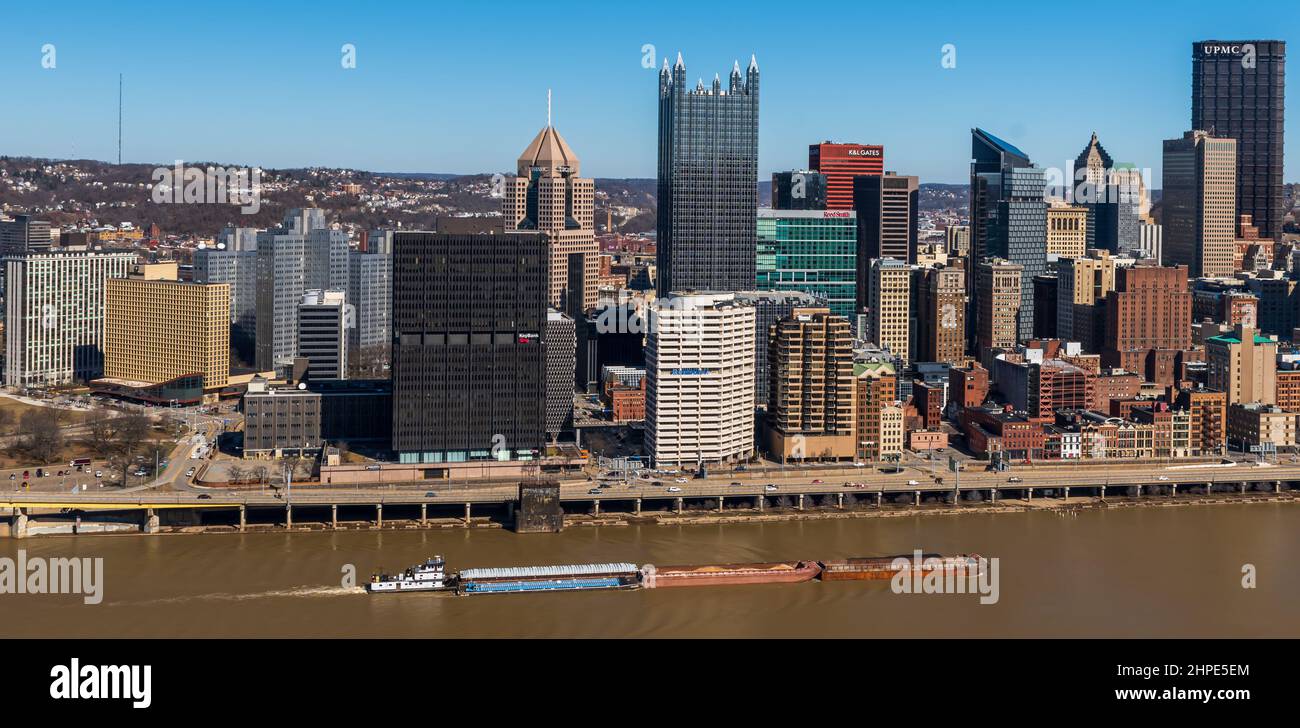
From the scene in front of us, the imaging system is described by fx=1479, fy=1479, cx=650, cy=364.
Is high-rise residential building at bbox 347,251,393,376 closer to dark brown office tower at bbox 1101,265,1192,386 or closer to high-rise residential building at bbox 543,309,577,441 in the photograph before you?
high-rise residential building at bbox 543,309,577,441

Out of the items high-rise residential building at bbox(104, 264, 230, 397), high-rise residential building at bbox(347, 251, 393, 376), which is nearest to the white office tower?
high-rise residential building at bbox(104, 264, 230, 397)

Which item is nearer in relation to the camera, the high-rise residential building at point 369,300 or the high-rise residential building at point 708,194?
the high-rise residential building at point 708,194

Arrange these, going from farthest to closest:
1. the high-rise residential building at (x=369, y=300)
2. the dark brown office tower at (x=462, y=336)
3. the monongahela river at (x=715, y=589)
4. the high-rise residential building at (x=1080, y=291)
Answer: the high-rise residential building at (x=369, y=300), the high-rise residential building at (x=1080, y=291), the dark brown office tower at (x=462, y=336), the monongahela river at (x=715, y=589)

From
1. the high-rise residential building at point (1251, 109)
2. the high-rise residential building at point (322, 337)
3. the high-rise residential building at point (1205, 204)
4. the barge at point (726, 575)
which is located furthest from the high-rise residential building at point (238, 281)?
the high-rise residential building at point (1251, 109)

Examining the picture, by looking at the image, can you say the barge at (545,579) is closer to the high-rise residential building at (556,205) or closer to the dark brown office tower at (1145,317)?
the dark brown office tower at (1145,317)

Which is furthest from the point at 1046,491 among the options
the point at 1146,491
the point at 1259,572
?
the point at 1259,572

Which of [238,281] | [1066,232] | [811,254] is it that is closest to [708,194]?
[811,254]

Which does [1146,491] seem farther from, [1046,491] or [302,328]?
[302,328]
